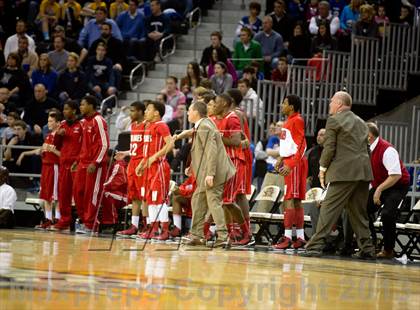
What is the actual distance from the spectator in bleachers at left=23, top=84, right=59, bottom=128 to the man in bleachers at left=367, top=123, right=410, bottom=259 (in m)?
8.76

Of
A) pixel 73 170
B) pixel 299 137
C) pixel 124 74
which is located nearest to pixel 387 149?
pixel 299 137

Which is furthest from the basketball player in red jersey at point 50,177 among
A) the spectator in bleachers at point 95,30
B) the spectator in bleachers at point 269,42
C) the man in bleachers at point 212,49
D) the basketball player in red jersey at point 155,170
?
the spectator in bleachers at point 95,30

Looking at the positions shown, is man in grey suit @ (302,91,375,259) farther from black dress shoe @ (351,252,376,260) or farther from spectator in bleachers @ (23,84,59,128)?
spectator in bleachers @ (23,84,59,128)

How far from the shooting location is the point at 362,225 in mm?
14875

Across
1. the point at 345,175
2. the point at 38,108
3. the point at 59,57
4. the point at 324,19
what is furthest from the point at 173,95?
the point at 345,175

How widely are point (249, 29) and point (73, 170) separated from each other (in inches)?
261

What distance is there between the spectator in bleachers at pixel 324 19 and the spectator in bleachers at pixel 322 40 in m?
0.44

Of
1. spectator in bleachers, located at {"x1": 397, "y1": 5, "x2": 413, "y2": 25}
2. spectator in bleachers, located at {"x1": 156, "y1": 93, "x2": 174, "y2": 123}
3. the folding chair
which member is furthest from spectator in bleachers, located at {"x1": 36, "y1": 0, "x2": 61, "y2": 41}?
the folding chair

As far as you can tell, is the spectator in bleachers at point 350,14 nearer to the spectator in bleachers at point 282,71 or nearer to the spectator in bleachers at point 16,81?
the spectator in bleachers at point 282,71

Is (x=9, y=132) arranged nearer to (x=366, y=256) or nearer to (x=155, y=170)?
(x=155, y=170)

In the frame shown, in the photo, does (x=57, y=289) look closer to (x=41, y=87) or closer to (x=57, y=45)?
(x=41, y=87)

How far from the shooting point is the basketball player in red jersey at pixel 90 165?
18072 mm

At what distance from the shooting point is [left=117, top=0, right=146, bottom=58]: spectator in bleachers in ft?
84.1

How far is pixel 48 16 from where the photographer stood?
26.7m
